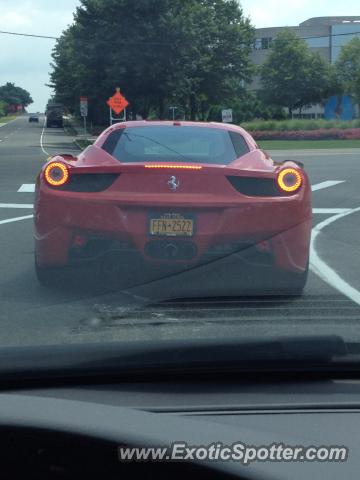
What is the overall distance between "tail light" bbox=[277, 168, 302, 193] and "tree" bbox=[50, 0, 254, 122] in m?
46.8

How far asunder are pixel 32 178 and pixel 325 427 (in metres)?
18.7

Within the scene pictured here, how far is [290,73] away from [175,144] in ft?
260

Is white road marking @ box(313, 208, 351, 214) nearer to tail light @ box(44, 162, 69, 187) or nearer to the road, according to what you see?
the road

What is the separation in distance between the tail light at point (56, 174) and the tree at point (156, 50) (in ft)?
153

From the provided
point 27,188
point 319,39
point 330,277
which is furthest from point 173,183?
point 319,39

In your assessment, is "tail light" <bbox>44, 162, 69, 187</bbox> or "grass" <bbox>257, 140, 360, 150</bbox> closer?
"tail light" <bbox>44, 162, 69, 187</bbox>

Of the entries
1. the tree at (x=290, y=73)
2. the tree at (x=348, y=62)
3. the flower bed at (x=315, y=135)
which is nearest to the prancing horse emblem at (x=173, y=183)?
the flower bed at (x=315, y=135)

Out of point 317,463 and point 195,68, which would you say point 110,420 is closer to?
point 317,463

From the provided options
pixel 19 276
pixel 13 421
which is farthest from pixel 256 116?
pixel 13 421

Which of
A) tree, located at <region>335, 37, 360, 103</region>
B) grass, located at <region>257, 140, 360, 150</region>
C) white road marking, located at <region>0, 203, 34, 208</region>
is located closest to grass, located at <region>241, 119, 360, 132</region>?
grass, located at <region>257, 140, 360, 150</region>

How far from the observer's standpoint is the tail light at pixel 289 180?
664 cm

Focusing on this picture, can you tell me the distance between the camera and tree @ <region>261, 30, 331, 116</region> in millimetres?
84438

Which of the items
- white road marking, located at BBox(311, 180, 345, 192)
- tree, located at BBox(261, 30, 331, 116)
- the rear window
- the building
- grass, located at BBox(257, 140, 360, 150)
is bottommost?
grass, located at BBox(257, 140, 360, 150)

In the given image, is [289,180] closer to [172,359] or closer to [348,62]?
[172,359]
